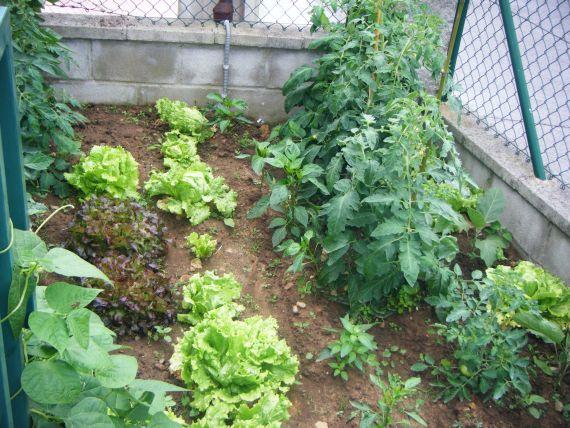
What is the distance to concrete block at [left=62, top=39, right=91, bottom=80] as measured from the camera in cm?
450

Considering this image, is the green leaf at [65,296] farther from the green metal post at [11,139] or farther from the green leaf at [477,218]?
the green leaf at [477,218]

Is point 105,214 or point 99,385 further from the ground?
point 99,385

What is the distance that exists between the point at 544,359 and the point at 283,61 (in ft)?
9.34

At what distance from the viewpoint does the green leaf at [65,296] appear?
156 centimetres

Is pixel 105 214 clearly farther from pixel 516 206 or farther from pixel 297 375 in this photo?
pixel 516 206

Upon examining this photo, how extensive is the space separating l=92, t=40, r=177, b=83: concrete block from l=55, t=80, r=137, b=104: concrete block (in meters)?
0.06

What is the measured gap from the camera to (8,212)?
1.41 meters

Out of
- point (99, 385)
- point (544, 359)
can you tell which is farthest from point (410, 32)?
point (99, 385)

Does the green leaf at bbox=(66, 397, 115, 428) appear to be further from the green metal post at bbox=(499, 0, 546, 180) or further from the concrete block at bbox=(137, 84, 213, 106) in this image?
the concrete block at bbox=(137, 84, 213, 106)

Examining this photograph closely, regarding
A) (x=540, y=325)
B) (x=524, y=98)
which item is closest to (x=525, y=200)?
(x=524, y=98)

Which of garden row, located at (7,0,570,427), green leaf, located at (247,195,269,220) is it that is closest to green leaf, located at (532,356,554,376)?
garden row, located at (7,0,570,427)

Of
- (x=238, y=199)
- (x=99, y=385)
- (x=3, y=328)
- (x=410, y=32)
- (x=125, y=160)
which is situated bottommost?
(x=238, y=199)

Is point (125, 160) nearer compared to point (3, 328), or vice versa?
point (3, 328)

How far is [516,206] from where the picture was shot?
391 cm
